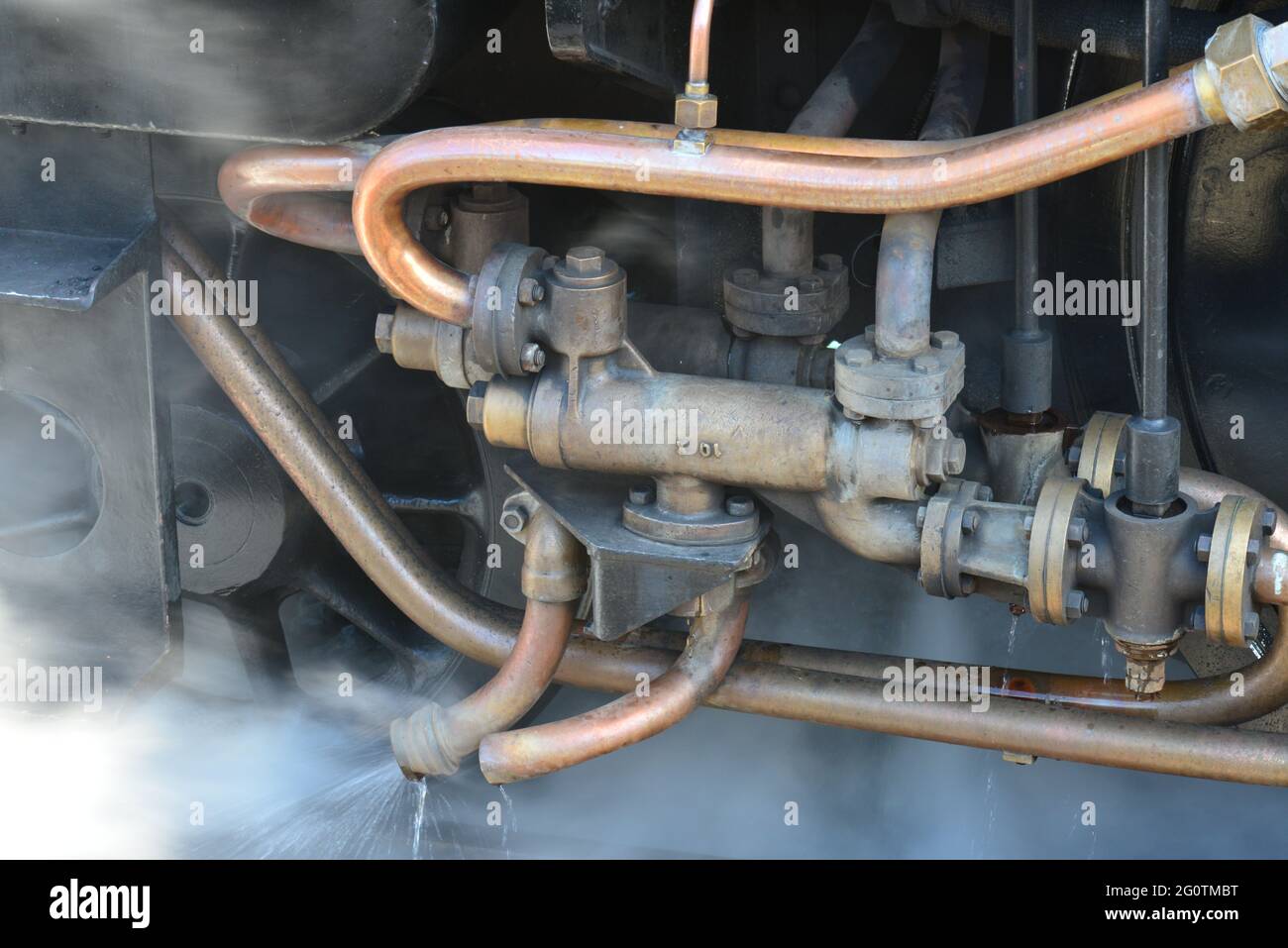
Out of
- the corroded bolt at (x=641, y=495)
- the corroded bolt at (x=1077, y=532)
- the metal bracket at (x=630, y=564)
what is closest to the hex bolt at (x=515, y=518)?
the metal bracket at (x=630, y=564)

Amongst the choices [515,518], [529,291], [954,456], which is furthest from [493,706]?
[954,456]

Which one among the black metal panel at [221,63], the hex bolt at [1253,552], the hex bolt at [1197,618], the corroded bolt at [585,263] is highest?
the black metal panel at [221,63]

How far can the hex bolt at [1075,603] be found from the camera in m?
1.46

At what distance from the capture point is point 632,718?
1637 mm

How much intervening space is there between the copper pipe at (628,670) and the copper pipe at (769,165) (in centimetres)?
28

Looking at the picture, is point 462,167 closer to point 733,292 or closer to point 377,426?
point 733,292

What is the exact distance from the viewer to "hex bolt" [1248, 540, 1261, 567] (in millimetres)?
1418

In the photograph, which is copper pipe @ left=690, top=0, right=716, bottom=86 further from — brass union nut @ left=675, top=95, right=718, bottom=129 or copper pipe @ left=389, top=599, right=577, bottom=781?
copper pipe @ left=389, top=599, right=577, bottom=781

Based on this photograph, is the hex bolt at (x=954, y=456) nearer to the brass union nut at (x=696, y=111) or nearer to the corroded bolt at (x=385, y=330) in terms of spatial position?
the brass union nut at (x=696, y=111)

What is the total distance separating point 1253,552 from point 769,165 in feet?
1.92

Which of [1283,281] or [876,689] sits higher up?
[1283,281]

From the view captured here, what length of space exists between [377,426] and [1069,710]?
3.29 ft

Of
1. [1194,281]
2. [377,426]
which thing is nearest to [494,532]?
[377,426]

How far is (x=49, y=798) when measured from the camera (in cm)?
212
